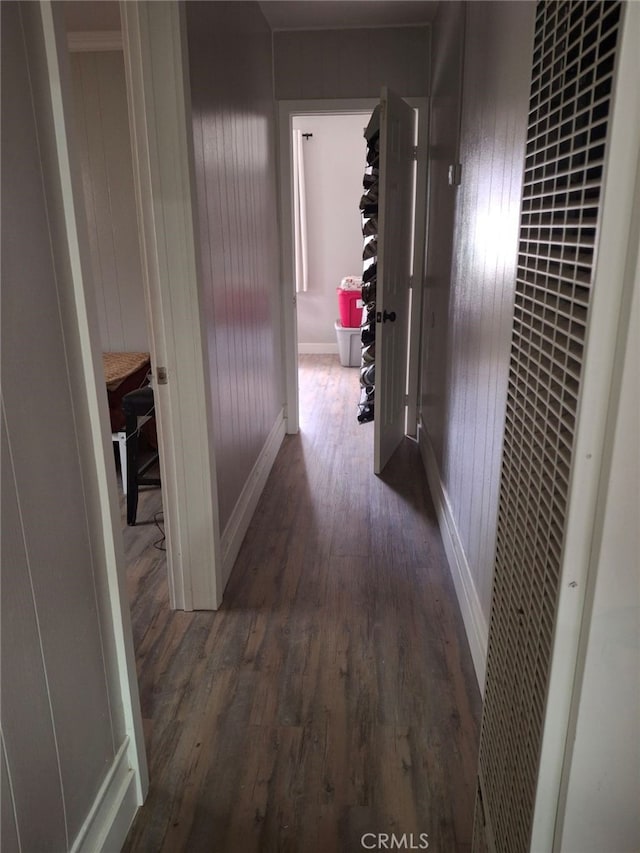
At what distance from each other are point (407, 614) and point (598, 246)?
1.89 metres

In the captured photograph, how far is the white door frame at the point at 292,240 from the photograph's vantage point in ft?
12.8

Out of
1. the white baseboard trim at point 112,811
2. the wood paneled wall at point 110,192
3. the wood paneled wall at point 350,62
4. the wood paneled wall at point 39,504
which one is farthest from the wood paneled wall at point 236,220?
the white baseboard trim at point 112,811

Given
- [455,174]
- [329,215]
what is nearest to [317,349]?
[329,215]

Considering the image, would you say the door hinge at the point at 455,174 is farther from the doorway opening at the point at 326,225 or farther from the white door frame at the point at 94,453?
the doorway opening at the point at 326,225

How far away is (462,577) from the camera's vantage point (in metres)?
2.36

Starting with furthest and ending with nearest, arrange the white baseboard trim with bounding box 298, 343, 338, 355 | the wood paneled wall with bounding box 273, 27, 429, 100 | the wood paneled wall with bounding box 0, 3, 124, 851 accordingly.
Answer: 1. the white baseboard trim with bounding box 298, 343, 338, 355
2. the wood paneled wall with bounding box 273, 27, 429, 100
3. the wood paneled wall with bounding box 0, 3, 124, 851

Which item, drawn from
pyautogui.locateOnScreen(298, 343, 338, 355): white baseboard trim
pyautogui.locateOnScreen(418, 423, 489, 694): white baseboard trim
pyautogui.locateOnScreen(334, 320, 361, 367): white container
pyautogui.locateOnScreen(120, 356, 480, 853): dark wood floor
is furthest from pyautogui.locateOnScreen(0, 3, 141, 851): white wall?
pyautogui.locateOnScreen(298, 343, 338, 355): white baseboard trim

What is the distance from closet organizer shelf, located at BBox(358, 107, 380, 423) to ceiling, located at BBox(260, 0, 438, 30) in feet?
1.70

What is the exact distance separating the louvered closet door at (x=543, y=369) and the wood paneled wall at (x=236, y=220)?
4.59ft

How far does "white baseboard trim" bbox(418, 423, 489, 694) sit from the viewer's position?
1.99m

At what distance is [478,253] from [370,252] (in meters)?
1.86

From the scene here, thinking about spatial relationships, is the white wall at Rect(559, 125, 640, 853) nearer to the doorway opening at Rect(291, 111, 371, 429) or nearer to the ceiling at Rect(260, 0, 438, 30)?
the ceiling at Rect(260, 0, 438, 30)

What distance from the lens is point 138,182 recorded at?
201 centimetres

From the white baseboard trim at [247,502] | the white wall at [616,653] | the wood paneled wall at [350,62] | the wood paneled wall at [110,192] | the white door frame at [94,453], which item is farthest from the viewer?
the wood paneled wall at [350,62]
